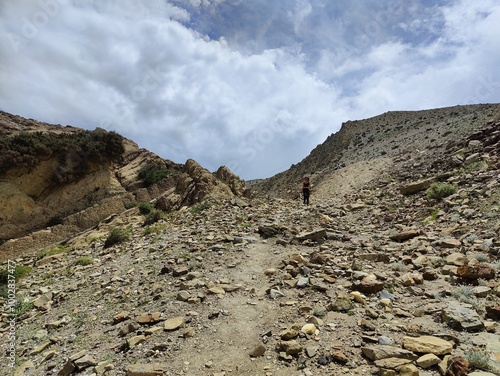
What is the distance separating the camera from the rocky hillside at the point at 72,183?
62.9 ft

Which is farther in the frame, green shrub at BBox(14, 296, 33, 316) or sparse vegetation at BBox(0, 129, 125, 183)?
sparse vegetation at BBox(0, 129, 125, 183)

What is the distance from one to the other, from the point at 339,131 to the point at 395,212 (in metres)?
48.9

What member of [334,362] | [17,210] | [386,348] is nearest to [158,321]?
[334,362]

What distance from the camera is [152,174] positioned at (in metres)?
25.3

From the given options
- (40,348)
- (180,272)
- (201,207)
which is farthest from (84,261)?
(40,348)

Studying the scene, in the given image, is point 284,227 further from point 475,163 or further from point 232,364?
point 475,163

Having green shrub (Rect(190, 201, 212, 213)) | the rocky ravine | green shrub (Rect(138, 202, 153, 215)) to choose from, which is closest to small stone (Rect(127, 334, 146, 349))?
the rocky ravine

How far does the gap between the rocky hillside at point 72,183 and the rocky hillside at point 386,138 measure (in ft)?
50.4

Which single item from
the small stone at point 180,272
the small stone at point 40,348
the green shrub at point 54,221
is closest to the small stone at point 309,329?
the small stone at point 180,272

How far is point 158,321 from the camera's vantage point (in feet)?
19.0

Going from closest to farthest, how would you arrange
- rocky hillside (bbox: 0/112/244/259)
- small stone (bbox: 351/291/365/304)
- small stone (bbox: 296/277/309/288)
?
1. small stone (bbox: 351/291/365/304)
2. small stone (bbox: 296/277/309/288)
3. rocky hillside (bbox: 0/112/244/259)

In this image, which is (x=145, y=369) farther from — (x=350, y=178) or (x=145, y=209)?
(x=350, y=178)

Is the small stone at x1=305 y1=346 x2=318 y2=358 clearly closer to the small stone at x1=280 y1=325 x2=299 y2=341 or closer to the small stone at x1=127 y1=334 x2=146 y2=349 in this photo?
the small stone at x1=280 y1=325 x2=299 y2=341

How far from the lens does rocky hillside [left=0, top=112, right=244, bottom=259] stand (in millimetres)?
19172
